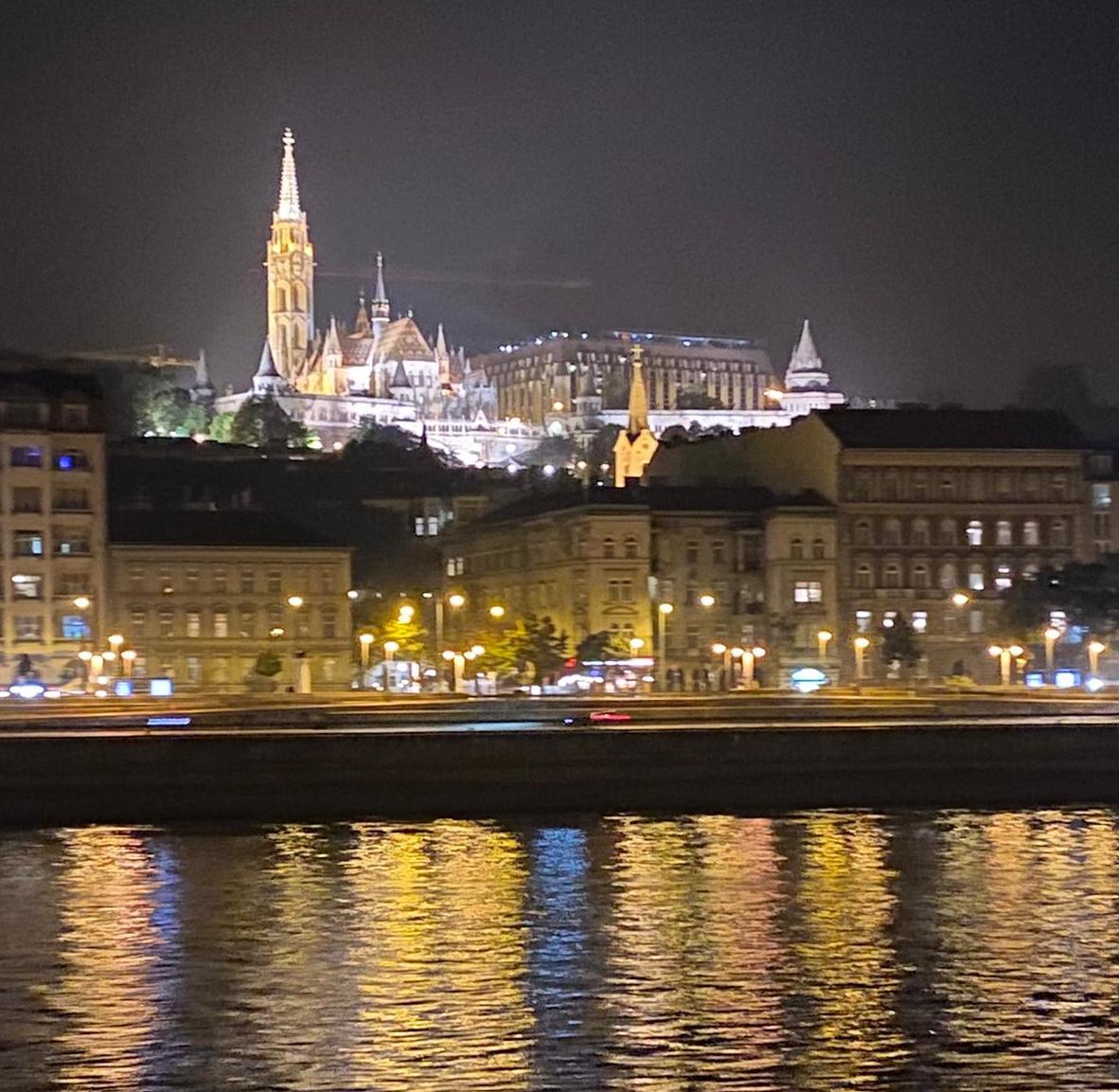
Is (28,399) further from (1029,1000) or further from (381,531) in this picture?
(1029,1000)

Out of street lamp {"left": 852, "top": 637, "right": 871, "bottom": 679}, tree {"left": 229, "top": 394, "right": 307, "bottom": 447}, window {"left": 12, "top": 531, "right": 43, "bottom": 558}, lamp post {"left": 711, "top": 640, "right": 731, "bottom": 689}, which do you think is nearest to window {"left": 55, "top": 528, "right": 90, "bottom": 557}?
window {"left": 12, "top": 531, "right": 43, "bottom": 558}

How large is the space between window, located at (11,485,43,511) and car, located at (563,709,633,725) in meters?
34.5

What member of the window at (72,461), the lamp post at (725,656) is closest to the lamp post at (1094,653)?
the lamp post at (725,656)

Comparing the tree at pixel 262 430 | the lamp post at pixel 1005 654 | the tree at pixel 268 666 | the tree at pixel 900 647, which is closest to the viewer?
the tree at pixel 268 666

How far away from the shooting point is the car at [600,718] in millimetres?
59344

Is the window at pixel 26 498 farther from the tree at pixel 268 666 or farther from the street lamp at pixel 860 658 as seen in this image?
the street lamp at pixel 860 658

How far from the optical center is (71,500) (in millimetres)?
93938

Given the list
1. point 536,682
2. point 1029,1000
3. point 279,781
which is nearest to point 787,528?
point 536,682

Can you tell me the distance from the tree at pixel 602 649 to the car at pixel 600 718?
91.3 feet

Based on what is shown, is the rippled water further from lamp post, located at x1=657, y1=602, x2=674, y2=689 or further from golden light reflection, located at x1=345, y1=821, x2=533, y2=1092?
lamp post, located at x1=657, y1=602, x2=674, y2=689

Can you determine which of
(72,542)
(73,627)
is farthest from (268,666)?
(72,542)

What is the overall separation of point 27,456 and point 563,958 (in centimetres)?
6738

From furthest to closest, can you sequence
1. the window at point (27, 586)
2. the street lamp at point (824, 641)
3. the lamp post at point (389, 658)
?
the street lamp at point (824, 641)
the window at point (27, 586)
the lamp post at point (389, 658)

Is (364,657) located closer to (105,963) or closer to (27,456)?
(27,456)
